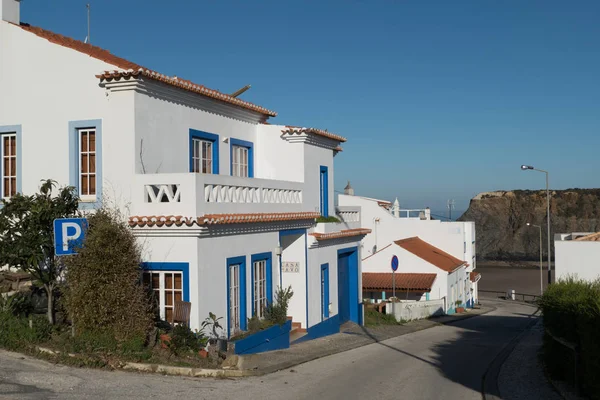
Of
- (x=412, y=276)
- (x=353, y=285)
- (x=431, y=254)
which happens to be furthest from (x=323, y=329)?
(x=431, y=254)

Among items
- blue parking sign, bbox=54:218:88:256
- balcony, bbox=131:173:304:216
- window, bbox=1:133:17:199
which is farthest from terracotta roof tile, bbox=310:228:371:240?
blue parking sign, bbox=54:218:88:256

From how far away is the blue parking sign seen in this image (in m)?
12.4

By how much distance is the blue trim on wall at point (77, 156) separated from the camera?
14.7 meters

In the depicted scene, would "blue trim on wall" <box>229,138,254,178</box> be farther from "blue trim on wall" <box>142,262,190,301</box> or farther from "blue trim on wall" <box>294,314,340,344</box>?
"blue trim on wall" <box>142,262,190,301</box>

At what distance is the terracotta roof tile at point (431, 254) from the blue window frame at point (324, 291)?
18.1 meters

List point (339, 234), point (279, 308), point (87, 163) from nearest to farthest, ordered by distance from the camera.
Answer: point (87, 163) → point (279, 308) → point (339, 234)

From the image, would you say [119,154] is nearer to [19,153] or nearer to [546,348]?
[19,153]

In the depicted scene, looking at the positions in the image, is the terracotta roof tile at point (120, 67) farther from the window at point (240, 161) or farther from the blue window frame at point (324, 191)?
the blue window frame at point (324, 191)

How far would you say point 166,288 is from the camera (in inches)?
564

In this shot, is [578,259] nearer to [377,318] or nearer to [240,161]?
[377,318]

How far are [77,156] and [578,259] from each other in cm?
1494

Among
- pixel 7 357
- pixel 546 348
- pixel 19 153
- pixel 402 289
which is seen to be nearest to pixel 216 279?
pixel 7 357

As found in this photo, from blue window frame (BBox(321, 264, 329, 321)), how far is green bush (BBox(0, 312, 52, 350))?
9.71 meters

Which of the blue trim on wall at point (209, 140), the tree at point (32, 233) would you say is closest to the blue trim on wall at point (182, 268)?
the tree at point (32, 233)
